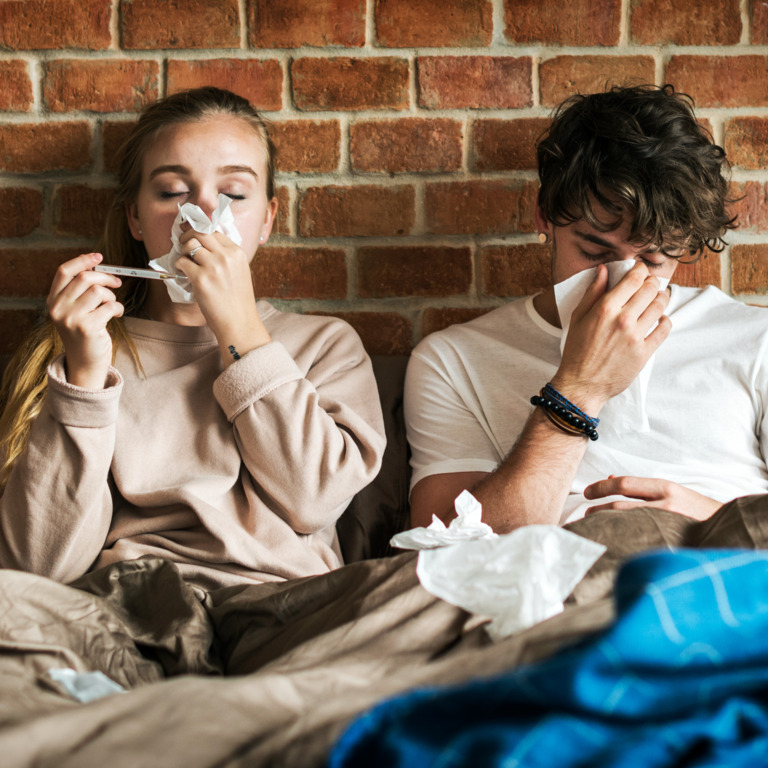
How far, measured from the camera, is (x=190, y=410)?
1179mm

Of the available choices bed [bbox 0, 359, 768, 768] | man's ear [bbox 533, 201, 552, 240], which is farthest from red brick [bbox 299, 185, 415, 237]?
bed [bbox 0, 359, 768, 768]

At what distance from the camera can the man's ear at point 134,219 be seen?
131 cm

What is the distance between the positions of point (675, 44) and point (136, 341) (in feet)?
3.66

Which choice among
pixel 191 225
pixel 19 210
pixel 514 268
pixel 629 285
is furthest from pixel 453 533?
pixel 19 210

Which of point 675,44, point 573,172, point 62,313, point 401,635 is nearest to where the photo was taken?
point 401,635

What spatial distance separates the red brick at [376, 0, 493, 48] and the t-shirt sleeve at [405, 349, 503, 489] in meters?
0.59

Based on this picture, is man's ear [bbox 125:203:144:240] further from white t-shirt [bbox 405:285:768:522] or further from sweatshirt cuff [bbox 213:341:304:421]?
white t-shirt [bbox 405:285:768:522]

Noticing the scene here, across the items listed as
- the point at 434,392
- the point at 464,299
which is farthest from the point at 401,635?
the point at 464,299

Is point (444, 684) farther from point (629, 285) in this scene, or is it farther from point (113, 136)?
point (113, 136)

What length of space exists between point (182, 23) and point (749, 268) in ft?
3.82

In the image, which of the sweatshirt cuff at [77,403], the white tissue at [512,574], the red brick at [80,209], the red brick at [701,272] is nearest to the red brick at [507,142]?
the red brick at [701,272]

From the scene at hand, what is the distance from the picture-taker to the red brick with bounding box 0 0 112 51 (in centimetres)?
143

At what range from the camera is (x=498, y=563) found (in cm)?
71

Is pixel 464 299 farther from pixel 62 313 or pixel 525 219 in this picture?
pixel 62 313
